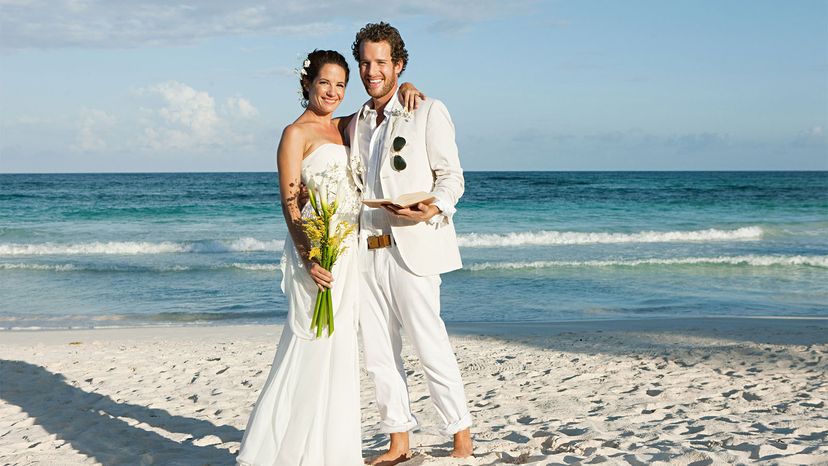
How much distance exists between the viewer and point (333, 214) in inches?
143

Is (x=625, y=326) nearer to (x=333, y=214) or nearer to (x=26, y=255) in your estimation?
(x=333, y=214)

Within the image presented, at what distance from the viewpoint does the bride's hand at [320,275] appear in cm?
360

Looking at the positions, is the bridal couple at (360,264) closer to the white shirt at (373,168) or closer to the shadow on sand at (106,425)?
the white shirt at (373,168)

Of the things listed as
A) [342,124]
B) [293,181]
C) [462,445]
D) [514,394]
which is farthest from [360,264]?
[514,394]

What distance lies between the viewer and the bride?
12.1 feet

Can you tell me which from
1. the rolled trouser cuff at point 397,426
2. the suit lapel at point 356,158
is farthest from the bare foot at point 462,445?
the suit lapel at point 356,158

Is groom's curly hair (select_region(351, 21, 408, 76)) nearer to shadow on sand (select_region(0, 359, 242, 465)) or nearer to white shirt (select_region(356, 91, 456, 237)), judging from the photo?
white shirt (select_region(356, 91, 456, 237))

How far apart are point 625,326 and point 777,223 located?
1852 centimetres

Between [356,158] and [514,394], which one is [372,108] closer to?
Result: [356,158]

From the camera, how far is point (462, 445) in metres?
4.00

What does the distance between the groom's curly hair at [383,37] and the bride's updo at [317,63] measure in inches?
4.0

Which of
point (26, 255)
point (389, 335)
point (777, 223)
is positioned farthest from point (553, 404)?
point (777, 223)

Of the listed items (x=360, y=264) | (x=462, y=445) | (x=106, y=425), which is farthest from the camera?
(x=106, y=425)

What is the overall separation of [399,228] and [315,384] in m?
0.85
